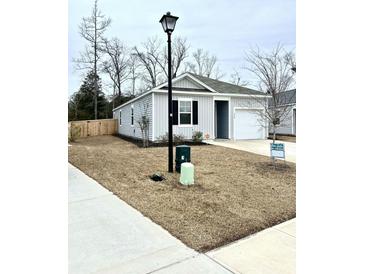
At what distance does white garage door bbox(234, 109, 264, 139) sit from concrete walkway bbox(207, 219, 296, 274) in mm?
13584

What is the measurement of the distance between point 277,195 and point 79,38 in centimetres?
3077

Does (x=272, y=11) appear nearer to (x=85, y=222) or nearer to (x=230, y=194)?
(x=230, y=194)

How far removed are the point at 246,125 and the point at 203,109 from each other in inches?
128

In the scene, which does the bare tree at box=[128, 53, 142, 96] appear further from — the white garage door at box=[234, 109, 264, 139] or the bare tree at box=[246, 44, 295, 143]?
the bare tree at box=[246, 44, 295, 143]

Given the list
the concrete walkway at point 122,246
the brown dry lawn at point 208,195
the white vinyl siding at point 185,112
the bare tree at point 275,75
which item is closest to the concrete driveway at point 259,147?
the white vinyl siding at point 185,112

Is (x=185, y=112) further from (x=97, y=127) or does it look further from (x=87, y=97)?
(x=87, y=97)

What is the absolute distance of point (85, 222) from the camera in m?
4.02

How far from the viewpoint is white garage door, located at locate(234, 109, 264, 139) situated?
17.0 m

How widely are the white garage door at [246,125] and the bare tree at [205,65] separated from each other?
2254cm

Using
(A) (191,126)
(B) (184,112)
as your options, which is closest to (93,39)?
(B) (184,112)

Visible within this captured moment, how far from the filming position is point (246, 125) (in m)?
17.3

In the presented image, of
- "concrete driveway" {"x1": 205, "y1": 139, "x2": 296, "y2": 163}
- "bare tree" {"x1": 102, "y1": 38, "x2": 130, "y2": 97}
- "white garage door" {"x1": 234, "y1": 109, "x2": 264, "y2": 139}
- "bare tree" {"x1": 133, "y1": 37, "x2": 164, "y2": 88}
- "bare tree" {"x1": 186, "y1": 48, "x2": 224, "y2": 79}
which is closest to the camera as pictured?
"concrete driveway" {"x1": 205, "y1": 139, "x2": 296, "y2": 163}

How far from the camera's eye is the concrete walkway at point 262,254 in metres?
2.75

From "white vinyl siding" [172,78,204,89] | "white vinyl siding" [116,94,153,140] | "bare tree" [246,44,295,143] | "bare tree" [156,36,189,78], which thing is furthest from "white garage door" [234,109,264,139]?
"bare tree" [156,36,189,78]
